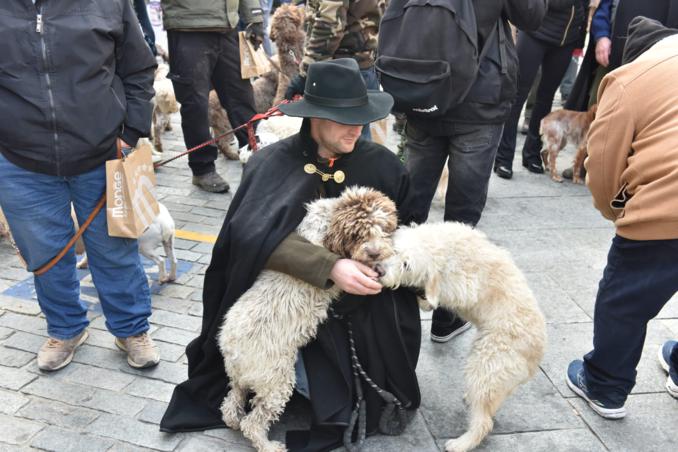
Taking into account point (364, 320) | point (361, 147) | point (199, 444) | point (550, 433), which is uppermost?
point (361, 147)

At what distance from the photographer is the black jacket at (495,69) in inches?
127

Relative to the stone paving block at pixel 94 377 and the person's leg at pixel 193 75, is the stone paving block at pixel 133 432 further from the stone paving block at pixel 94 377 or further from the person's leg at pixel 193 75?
the person's leg at pixel 193 75

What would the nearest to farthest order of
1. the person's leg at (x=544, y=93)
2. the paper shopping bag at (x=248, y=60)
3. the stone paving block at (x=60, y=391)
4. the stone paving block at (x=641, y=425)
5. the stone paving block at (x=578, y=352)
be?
the stone paving block at (x=641, y=425) < the stone paving block at (x=60, y=391) < the stone paving block at (x=578, y=352) < the paper shopping bag at (x=248, y=60) < the person's leg at (x=544, y=93)

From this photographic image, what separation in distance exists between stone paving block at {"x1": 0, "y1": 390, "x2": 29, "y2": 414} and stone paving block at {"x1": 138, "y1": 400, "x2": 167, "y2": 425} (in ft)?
2.21

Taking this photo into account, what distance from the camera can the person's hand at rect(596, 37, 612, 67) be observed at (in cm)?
599

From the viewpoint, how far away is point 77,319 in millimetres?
3410

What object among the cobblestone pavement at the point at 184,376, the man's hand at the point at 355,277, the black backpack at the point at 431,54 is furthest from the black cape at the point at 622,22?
the man's hand at the point at 355,277

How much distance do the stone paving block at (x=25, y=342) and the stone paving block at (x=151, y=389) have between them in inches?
30.5

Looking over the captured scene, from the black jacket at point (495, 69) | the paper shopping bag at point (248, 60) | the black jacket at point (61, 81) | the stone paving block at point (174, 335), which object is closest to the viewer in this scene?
the black jacket at point (61, 81)

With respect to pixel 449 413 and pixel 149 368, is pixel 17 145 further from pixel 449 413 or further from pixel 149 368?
pixel 449 413

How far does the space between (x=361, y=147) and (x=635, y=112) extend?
127cm

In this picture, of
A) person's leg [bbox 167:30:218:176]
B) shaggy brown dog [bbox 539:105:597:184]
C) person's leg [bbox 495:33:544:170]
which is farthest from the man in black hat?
shaggy brown dog [bbox 539:105:597:184]

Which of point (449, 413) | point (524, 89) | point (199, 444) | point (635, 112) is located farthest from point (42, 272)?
point (524, 89)

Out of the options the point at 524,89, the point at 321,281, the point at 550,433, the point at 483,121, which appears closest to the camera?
the point at 321,281
